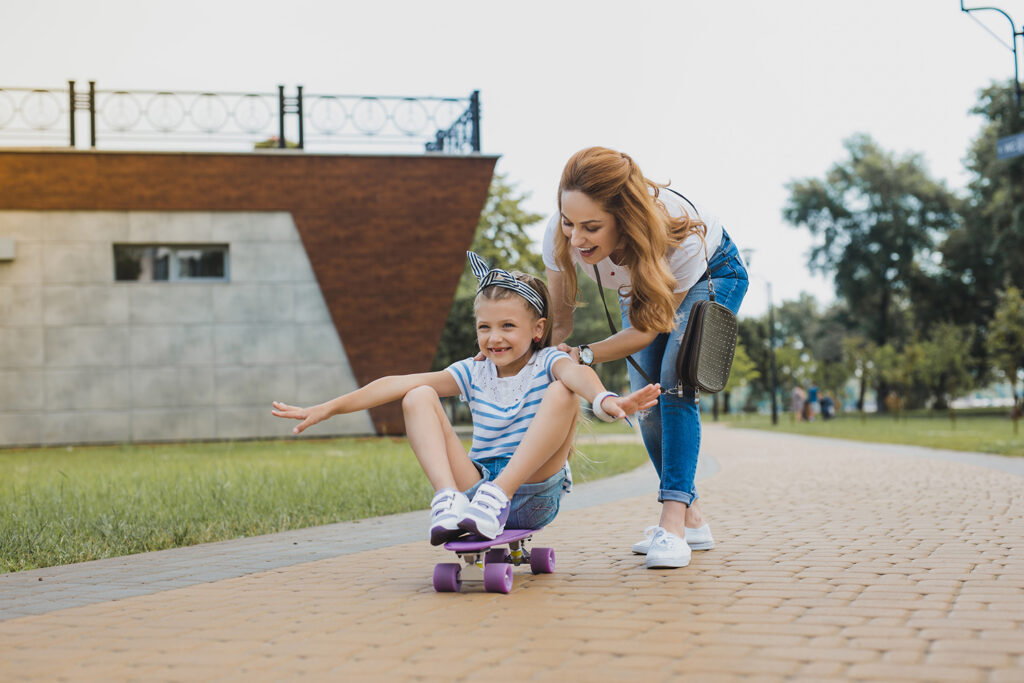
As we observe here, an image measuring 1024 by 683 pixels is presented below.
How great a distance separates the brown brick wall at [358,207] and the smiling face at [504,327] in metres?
15.4

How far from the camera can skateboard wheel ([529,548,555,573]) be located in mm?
4125

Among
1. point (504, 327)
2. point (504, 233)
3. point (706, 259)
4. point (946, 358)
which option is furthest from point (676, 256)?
point (946, 358)

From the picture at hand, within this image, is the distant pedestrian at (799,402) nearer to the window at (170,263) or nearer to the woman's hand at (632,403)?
the window at (170,263)

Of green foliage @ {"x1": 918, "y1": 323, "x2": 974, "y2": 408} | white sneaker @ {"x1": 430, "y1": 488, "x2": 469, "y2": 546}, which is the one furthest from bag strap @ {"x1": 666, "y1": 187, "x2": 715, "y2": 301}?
green foliage @ {"x1": 918, "y1": 323, "x2": 974, "y2": 408}

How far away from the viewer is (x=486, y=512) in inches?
138

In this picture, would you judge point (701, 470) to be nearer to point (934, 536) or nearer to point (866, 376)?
point (934, 536)

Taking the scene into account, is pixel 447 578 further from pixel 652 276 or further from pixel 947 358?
pixel 947 358

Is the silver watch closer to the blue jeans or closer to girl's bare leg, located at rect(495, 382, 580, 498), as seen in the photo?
girl's bare leg, located at rect(495, 382, 580, 498)

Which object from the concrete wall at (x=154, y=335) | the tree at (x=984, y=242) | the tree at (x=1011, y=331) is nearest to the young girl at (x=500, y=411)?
the concrete wall at (x=154, y=335)

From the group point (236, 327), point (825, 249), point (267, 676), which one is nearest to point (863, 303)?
point (825, 249)

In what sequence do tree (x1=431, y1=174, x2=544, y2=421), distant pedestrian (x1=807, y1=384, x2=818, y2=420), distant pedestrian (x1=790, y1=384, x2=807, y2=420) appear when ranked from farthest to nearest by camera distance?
distant pedestrian (x1=790, y1=384, x2=807, y2=420), distant pedestrian (x1=807, y1=384, x2=818, y2=420), tree (x1=431, y1=174, x2=544, y2=421)

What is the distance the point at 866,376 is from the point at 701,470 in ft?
121

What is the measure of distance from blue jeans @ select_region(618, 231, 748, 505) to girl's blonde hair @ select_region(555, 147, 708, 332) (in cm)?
27

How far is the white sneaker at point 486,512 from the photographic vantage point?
3.47 m
